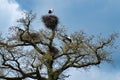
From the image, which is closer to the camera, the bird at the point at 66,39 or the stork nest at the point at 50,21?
the stork nest at the point at 50,21

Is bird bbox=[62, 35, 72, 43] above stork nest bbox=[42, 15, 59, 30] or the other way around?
the other way around

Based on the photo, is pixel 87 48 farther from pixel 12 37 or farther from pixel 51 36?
pixel 12 37

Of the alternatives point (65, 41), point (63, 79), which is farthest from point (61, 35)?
point (63, 79)

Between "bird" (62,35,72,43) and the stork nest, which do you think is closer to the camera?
the stork nest

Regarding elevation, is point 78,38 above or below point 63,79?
above

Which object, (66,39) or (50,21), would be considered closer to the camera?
(50,21)

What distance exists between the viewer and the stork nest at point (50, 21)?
4553 cm

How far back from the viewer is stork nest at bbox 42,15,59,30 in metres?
45.5

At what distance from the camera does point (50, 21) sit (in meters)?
46.0

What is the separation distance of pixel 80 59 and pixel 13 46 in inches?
234

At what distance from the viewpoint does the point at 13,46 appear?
47406 mm

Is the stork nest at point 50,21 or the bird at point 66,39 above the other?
the stork nest at point 50,21

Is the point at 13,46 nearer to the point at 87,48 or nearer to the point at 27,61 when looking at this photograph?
the point at 27,61

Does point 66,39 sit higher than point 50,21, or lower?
lower
